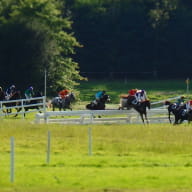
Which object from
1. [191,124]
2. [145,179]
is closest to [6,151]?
[145,179]

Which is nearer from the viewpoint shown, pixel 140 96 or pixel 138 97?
pixel 138 97

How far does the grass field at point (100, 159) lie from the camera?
886 inches

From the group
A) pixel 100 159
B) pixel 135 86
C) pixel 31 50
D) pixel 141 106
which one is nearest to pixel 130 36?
pixel 135 86

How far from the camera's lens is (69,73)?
249ft

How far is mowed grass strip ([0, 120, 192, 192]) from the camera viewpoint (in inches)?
891

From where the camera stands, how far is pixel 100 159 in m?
27.7

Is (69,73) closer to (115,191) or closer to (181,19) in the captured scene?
(181,19)

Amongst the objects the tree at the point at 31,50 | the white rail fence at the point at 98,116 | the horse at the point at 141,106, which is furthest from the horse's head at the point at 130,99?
the tree at the point at 31,50

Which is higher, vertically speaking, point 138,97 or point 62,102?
point 138,97

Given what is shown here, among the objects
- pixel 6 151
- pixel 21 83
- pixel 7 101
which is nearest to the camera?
pixel 6 151

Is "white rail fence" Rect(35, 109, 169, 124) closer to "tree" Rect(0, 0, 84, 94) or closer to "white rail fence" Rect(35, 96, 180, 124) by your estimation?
"white rail fence" Rect(35, 96, 180, 124)

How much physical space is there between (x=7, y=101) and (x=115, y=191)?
2843cm

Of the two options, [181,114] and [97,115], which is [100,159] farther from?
[97,115]

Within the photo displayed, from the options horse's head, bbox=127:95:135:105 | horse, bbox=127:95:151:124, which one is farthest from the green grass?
horse, bbox=127:95:151:124
